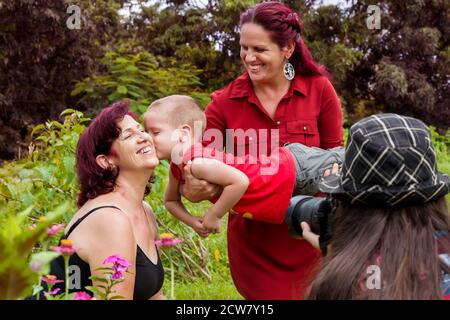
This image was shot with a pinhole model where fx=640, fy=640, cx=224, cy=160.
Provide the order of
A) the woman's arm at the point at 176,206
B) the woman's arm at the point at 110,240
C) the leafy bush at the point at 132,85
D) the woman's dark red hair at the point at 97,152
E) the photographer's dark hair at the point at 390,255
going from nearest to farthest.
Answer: the photographer's dark hair at the point at 390,255, the woman's arm at the point at 110,240, the woman's dark red hair at the point at 97,152, the woman's arm at the point at 176,206, the leafy bush at the point at 132,85

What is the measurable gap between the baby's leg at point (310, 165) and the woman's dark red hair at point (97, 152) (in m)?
0.61

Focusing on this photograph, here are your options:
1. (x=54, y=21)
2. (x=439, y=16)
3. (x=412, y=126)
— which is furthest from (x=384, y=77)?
(x=412, y=126)

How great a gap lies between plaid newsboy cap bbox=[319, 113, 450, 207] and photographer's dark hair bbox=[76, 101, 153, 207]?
1.05m

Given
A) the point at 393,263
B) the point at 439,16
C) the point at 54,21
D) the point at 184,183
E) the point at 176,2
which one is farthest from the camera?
the point at 439,16

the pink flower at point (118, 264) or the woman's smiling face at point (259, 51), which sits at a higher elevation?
the woman's smiling face at point (259, 51)

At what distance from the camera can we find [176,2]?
1102cm

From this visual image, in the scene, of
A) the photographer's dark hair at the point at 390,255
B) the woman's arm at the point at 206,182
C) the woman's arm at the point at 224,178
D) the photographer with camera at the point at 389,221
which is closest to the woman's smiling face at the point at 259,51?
the woman's arm at the point at 206,182

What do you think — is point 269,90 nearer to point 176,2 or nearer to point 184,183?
point 184,183

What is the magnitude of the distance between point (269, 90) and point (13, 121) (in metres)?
7.69

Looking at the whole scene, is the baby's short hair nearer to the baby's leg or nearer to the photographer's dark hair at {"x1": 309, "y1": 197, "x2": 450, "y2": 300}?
the baby's leg

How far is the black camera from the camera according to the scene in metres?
1.52

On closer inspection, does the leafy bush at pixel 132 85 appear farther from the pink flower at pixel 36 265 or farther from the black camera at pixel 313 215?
the pink flower at pixel 36 265

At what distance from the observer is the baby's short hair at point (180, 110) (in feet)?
7.55

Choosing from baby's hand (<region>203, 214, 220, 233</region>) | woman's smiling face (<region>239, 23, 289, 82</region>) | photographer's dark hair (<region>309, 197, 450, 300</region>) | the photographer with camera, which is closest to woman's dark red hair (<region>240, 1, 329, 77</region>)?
woman's smiling face (<region>239, 23, 289, 82</region>)
